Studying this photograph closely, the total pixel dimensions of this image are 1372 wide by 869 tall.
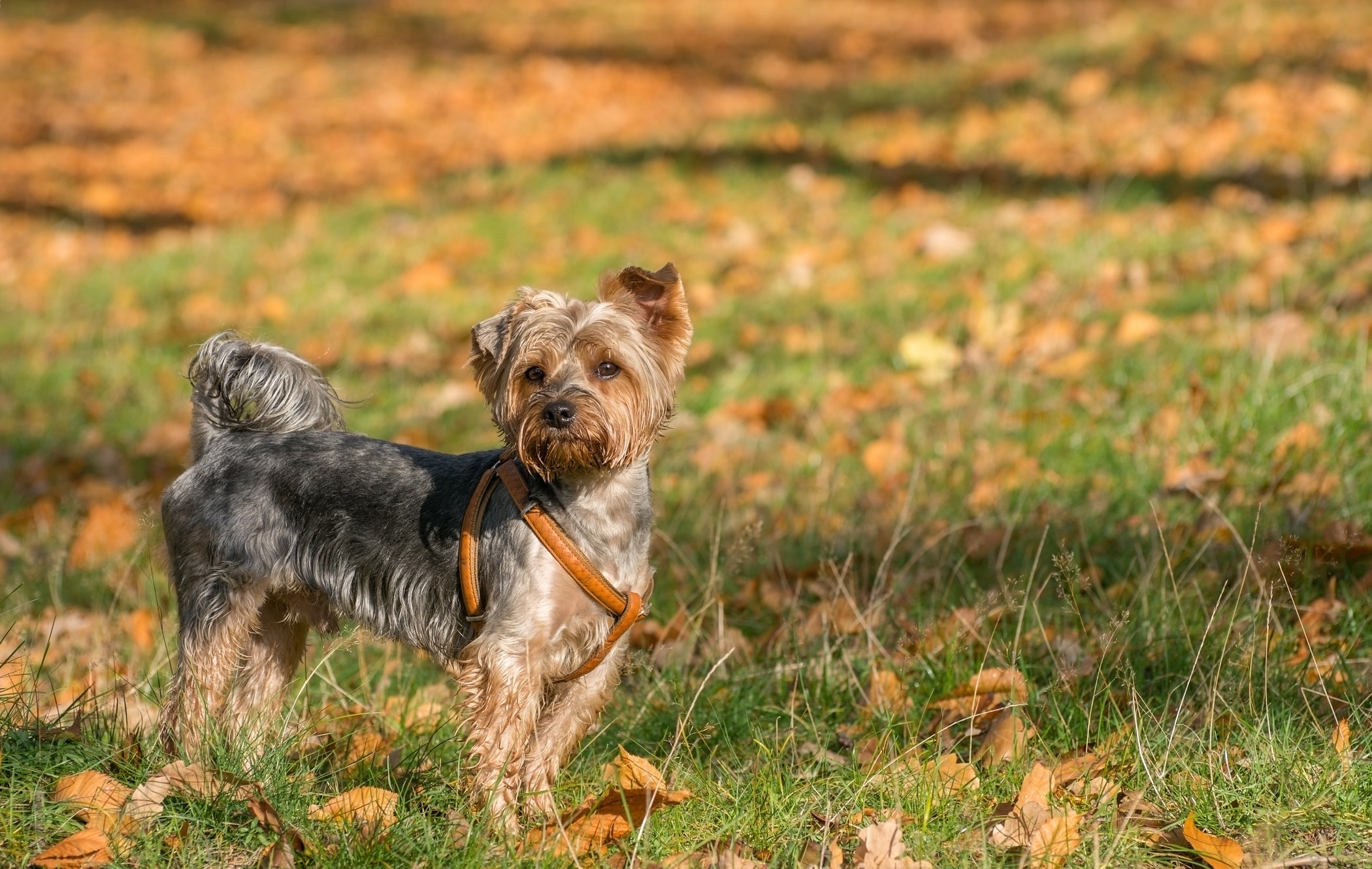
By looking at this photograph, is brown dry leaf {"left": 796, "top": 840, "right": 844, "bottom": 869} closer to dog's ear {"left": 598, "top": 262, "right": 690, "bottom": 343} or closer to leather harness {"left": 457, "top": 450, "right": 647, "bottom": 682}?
leather harness {"left": 457, "top": 450, "right": 647, "bottom": 682}

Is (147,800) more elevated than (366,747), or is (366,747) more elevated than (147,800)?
(147,800)

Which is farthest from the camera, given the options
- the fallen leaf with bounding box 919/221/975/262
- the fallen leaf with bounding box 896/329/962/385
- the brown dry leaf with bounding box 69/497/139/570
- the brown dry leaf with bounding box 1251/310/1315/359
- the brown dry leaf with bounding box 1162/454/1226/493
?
the fallen leaf with bounding box 919/221/975/262

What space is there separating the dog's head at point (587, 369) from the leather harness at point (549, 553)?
0.11 m

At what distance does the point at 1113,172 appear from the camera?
11.2 m

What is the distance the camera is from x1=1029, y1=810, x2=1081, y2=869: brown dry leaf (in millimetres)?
3398

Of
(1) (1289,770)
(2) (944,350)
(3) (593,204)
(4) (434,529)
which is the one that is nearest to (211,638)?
(4) (434,529)

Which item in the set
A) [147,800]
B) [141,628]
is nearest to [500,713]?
[147,800]

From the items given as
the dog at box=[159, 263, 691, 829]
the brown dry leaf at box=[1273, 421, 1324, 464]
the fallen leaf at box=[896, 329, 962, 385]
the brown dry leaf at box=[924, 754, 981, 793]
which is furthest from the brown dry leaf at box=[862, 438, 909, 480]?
the brown dry leaf at box=[924, 754, 981, 793]

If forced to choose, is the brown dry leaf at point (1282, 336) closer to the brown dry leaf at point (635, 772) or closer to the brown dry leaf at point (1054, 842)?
the brown dry leaf at point (1054, 842)

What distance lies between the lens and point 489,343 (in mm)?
4188

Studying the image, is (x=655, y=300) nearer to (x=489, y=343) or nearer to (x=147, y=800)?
(x=489, y=343)

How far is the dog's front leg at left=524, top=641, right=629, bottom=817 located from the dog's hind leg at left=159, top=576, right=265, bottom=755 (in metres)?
1.12

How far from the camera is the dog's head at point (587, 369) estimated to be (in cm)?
398

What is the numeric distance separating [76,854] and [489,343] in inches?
73.1
